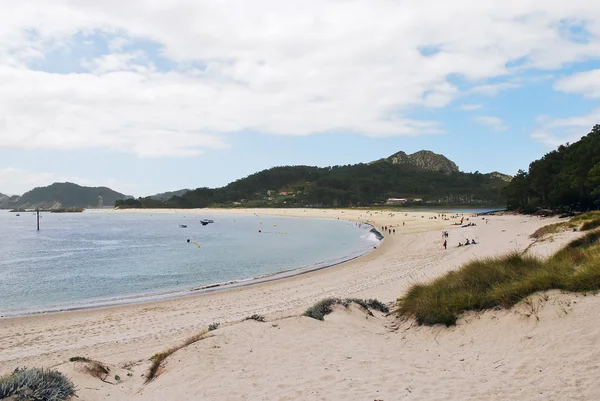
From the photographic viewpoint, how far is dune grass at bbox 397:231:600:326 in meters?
9.30

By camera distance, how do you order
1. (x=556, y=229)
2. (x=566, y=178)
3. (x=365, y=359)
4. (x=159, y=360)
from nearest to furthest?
(x=365, y=359), (x=159, y=360), (x=556, y=229), (x=566, y=178)

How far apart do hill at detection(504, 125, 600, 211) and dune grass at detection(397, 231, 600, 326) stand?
131 feet

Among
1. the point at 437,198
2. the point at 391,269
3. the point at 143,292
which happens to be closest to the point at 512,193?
the point at 391,269

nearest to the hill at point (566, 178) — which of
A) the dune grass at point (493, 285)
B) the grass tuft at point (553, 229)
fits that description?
the grass tuft at point (553, 229)

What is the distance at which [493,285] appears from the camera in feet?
35.0

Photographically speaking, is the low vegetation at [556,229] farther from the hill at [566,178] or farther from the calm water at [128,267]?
the hill at [566,178]

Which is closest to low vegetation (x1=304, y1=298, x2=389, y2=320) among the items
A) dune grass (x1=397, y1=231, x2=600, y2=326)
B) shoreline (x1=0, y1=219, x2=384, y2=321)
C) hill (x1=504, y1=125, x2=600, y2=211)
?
dune grass (x1=397, y1=231, x2=600, y2=326)

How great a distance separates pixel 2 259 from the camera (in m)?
40.6

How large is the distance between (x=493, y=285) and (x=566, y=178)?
57.4 metres

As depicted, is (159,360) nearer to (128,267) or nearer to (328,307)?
(328,307)

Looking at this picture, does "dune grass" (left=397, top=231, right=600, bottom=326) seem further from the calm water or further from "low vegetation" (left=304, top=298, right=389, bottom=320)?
the calm water

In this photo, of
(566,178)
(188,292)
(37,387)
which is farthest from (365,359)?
(566,178)

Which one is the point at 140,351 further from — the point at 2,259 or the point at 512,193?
the point at 512,193

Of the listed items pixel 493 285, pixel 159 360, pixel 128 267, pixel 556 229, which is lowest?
pixel 128 267
